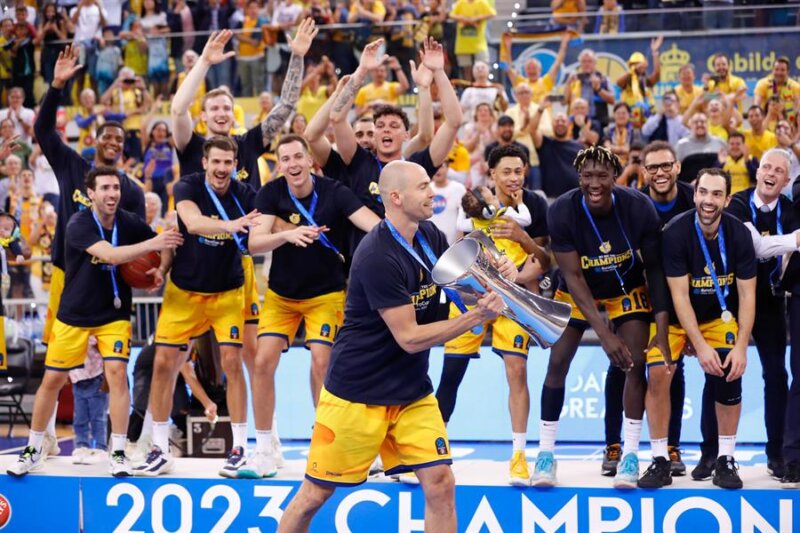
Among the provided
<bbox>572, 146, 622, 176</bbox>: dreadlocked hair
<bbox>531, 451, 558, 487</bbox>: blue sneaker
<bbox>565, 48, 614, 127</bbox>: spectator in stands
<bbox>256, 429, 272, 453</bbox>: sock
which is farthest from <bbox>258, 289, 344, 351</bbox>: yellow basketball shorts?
<bbox>565, 48, 614, 127</bbox>: spectator in stands

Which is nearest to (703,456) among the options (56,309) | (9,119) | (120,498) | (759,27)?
(120,498)

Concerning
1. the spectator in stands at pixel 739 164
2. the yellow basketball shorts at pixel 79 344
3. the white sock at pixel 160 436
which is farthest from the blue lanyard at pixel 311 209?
the spectator in stands at pixel 739 164

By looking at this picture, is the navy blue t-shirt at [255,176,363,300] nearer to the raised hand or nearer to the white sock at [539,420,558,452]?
the raised hand

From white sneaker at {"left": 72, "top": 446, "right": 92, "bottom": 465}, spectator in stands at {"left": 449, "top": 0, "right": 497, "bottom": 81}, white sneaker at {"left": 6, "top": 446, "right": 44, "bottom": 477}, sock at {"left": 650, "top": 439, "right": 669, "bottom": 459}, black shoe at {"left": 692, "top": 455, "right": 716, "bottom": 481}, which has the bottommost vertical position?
white sneaker at {"left": 72, "top": 446, "right": 92, "bottom": 465}

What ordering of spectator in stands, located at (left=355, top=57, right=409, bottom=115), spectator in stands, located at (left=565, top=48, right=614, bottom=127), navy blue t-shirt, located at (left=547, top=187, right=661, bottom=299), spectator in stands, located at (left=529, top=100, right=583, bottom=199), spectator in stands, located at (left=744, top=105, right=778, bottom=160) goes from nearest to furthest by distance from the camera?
navy blue t-shirt, located at (left=547, top=187, right=661, bottom=299) < spectator in stands, located at (left=529, top=100, right=583, bottom=199) < spectator in stands, located at (left=744, top=105, right=778, bottom=160) < spectator in stands, located at (left=565, top=48, right=614, bottom=127) < spectator in stands, located at (left=355, top=57, right=409, bottom=115)

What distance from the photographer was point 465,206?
7.79 meters

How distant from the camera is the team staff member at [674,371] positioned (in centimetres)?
772

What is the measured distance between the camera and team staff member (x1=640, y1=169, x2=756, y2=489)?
731 cm

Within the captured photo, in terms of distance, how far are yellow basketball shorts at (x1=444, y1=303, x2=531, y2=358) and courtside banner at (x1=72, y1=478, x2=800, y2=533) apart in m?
0.94

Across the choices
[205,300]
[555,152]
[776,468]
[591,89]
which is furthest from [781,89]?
[205,300]

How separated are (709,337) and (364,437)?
103 inches

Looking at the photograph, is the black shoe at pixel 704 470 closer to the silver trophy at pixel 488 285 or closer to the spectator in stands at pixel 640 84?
the silver trophy at pixel 488 285

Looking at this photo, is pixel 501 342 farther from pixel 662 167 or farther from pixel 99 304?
pixel 99 304

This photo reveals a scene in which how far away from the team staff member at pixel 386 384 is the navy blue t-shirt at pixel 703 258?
1.86m
